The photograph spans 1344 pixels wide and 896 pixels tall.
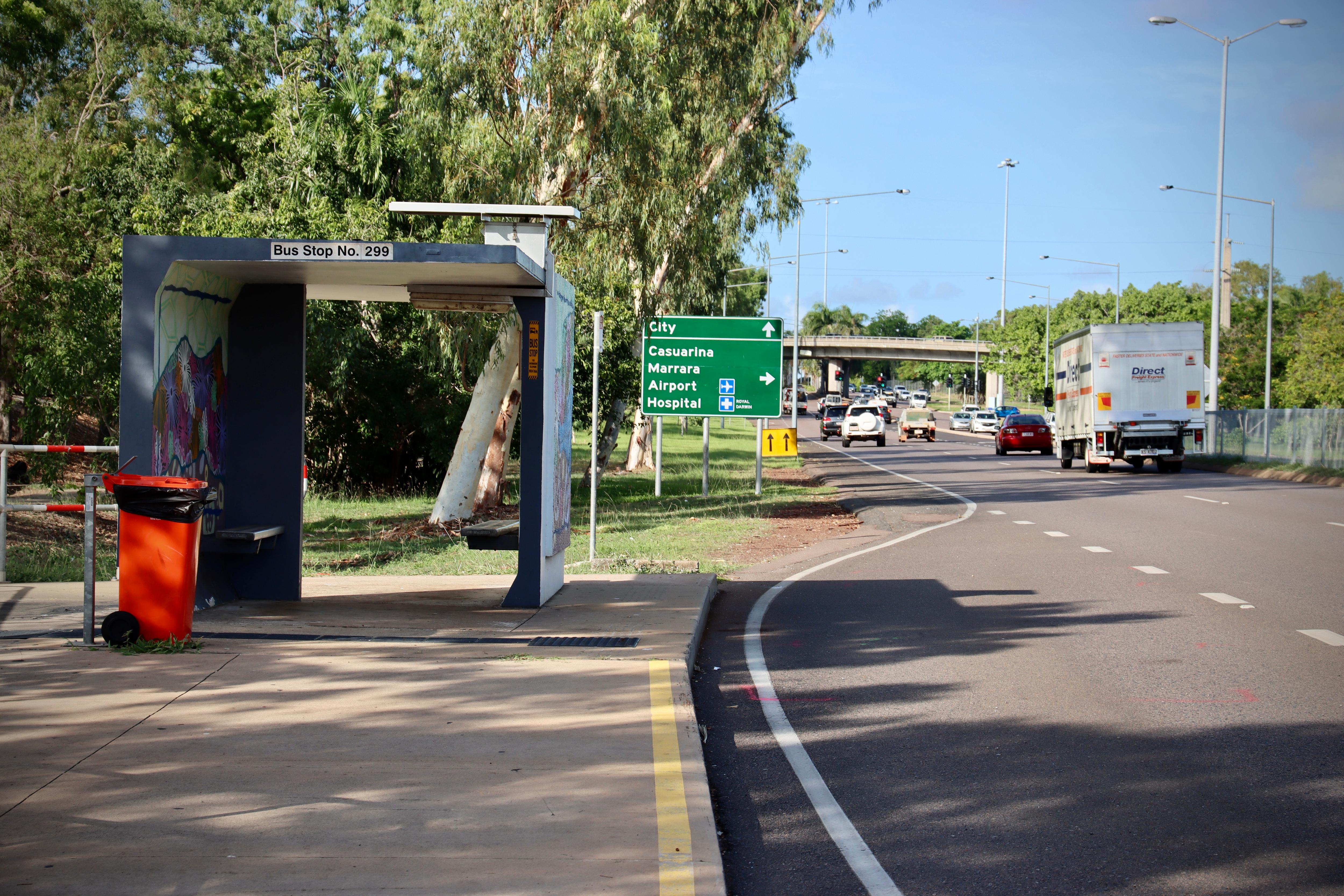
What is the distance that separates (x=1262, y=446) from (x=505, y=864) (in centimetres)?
3574

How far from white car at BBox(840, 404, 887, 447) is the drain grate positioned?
4467cm

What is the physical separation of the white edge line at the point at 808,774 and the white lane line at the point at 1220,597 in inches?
162

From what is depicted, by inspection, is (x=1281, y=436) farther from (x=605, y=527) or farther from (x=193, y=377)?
(x=193, y=377)

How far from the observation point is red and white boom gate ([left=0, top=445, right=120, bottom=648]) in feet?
24.4

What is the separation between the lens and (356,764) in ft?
17.6

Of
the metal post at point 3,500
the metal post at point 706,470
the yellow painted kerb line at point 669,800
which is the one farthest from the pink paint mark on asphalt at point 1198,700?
the metal post at point 706,470

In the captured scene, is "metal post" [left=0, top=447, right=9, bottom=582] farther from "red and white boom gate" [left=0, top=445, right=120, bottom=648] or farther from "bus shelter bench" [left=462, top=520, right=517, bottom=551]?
"bus shelter bench" [left=462, top=520, right=517, bottom=551]

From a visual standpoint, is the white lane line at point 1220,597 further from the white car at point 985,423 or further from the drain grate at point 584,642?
the white car at point 985,423

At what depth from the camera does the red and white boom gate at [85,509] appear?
24.4 feet

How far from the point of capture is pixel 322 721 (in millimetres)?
6066

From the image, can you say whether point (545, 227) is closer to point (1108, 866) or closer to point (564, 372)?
point (564, 372)

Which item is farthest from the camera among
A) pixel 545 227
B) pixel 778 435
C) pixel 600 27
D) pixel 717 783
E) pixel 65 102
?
pixel 65 102

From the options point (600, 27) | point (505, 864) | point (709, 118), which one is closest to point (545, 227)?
point (505, 864)

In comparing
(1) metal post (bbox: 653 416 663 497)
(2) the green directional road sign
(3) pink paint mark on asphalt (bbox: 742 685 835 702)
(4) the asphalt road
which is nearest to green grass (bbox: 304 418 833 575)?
(1) metal post (bbox: 653 416 663 497)
